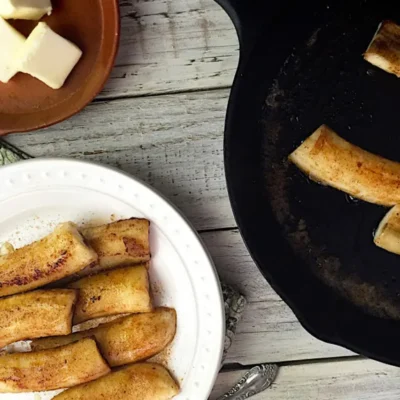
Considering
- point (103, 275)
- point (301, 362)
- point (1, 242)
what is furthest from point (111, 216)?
point (301, 362)

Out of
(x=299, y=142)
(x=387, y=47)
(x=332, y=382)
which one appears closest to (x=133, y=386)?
(x=332, y=382)

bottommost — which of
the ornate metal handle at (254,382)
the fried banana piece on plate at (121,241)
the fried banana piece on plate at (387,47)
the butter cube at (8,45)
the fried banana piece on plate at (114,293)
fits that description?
the ornate metal handle at (254,382)

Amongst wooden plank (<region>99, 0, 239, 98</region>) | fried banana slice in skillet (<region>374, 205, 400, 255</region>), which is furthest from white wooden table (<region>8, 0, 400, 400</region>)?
fried banana slice in skillet (<region>374, 205, 400, 255</region>)

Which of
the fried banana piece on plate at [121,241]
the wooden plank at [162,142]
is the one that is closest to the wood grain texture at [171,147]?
the wooden plank at [162,142]

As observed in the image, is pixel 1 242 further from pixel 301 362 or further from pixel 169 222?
pixel 301 362

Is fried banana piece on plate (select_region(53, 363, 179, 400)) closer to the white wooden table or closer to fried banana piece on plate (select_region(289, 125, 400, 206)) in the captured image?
the white wooden table

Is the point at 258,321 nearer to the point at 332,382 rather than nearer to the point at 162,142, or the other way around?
the point at 332,382

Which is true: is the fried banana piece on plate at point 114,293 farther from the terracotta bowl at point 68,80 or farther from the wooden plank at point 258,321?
→ the terracotta bowl at point 68,80
